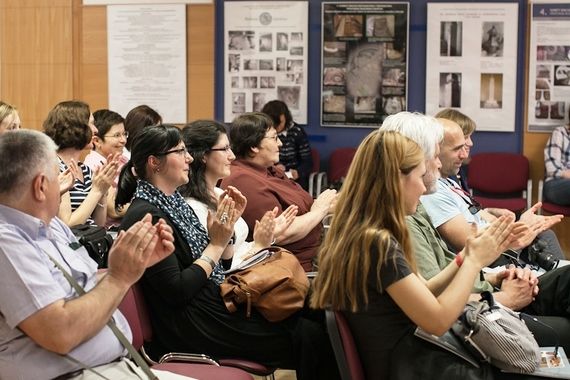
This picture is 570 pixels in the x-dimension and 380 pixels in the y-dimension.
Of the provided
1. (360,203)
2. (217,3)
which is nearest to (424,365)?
(360,203)

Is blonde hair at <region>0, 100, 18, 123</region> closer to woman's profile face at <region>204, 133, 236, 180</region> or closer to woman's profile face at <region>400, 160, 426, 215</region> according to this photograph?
woman's profile face at <region>204, 133, 236, 180</region>

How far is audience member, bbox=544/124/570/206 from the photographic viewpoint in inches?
285

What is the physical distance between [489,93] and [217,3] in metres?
2.88

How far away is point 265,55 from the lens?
8.30 m

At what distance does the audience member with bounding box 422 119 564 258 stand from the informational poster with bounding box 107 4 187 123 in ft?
15.3

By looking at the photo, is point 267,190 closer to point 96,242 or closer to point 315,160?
point 96,242

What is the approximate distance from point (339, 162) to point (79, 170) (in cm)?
358

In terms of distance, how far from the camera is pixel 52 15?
8.65 metres

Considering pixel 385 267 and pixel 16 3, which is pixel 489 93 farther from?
pixel 385 267

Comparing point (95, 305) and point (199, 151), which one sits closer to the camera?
point (95, 305)

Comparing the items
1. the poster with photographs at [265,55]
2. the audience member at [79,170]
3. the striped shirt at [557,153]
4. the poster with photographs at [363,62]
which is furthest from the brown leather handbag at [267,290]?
the poster with photographs at [265,55]

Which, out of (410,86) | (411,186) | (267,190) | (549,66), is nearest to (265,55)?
(410,86)

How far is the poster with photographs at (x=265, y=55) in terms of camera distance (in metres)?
8.18

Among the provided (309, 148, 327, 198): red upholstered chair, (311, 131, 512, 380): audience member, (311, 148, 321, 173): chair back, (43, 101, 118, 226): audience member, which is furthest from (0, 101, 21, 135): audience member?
(311, 148, 321, 173): chair back
